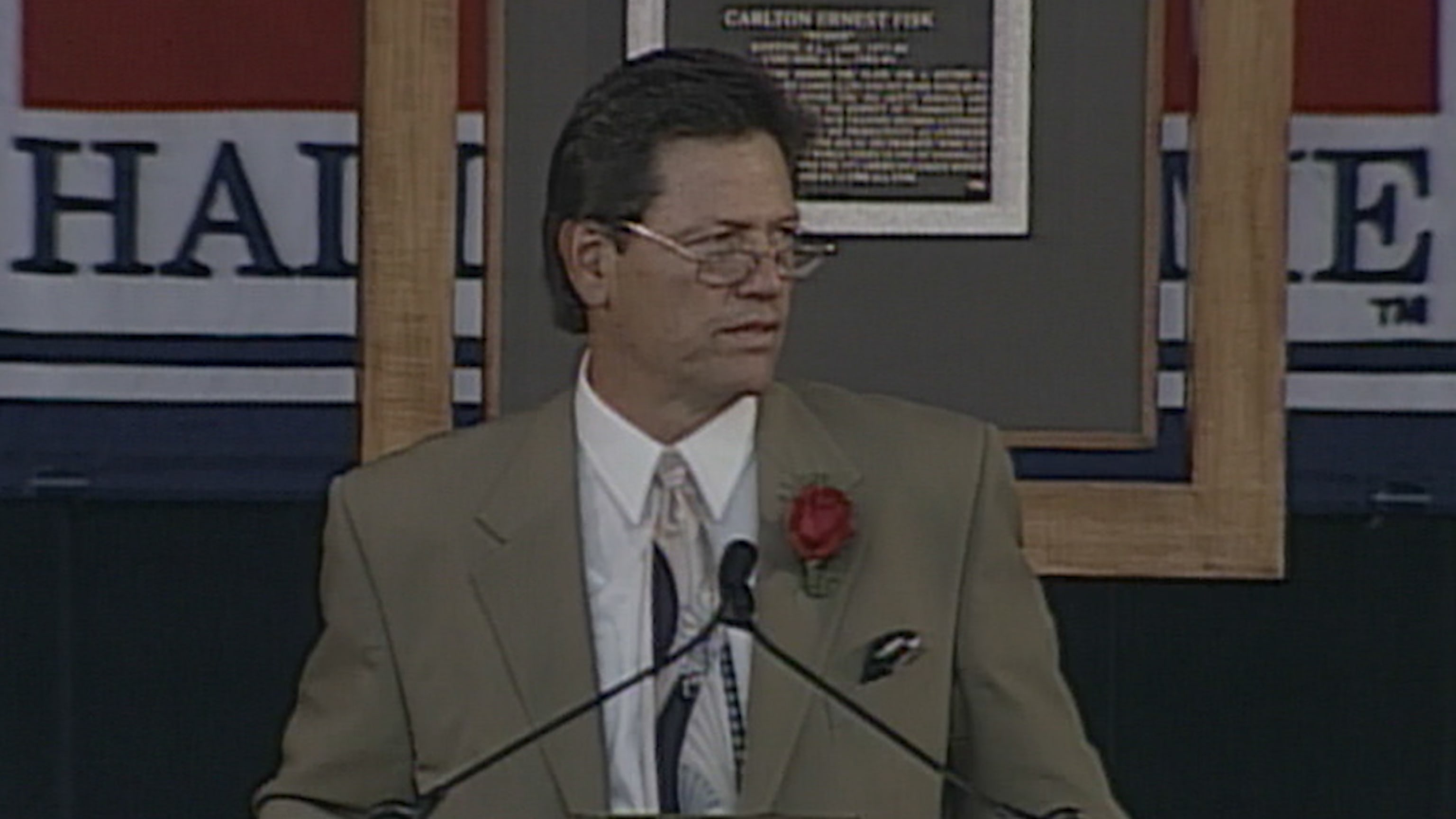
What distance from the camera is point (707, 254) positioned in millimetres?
2918

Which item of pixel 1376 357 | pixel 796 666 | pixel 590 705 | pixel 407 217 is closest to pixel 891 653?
pixel 796 666

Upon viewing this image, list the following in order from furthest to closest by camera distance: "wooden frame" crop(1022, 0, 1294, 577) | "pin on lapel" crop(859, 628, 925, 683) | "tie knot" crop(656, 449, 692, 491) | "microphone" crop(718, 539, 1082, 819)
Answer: "wooden frame" crop(1022, 0, 1294, 577)
"tie knot" crop(656, 449, 692, 491)
"pin on lapel" crop(859, 628, 925, 683)
"microphone" crop(718, 539, 1082, 819)

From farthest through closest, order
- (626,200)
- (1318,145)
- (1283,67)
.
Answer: (1318,145), (1283,67), (626,200)

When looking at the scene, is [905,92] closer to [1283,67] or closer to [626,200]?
[1283,67]

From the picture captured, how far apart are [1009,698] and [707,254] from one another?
0.39 m

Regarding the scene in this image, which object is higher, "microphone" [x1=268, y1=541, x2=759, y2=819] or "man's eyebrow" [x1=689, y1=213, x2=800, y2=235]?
"man's eyebrow" [x1=689, y1=213, x2=800, y2=235]

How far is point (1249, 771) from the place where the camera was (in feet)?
12.7

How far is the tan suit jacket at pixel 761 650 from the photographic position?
2.91m

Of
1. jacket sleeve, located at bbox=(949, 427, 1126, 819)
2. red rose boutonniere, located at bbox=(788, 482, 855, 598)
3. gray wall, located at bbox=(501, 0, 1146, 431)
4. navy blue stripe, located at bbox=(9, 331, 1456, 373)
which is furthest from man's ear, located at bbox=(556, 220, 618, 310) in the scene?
navy blue stripe, located at bbox=(9, 331, 1456, 373)

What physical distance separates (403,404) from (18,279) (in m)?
0.46

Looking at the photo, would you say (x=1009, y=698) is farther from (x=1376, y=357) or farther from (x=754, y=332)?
(x=1376, y=357)

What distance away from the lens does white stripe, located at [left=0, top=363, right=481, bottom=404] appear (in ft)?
12.3

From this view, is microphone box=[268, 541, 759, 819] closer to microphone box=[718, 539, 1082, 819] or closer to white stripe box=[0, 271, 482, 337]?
microphone box=[718, 539, 1082, 819]

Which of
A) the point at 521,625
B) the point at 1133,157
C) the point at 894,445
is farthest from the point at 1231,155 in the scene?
the point at 521,625
